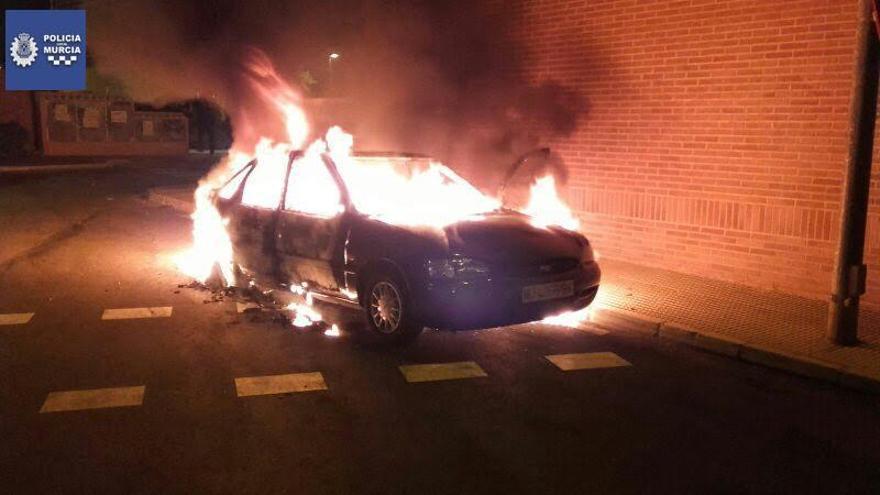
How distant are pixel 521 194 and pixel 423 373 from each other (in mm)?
6057

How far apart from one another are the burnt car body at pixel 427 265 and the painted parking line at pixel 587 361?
1.24 feet

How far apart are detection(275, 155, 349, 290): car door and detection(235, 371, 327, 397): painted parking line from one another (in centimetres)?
139

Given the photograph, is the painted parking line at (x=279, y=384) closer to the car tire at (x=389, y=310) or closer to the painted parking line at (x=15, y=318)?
the car tire at (x=389, y=310)

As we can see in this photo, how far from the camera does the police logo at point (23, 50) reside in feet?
89.1

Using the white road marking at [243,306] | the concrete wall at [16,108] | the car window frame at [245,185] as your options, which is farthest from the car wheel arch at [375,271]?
the concrete wall at [16,108]

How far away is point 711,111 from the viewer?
889 centimetres

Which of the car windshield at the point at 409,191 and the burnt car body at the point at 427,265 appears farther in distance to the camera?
the car windshield at the point at 409,191

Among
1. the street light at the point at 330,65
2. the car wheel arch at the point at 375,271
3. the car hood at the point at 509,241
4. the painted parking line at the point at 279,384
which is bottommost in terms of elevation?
the painted parking line at the point at 279,384

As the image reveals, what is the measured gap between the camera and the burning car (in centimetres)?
616

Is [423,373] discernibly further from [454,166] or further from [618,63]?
[454,166]

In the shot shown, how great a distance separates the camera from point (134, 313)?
745cm

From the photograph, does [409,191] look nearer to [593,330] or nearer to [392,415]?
[593,330]

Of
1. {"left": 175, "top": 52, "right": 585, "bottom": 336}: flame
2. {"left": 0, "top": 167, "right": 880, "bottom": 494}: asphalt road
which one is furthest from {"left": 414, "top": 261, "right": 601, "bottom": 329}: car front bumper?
{"left": 175, "top": 52, "right": 585, "bottom": 336}: flame

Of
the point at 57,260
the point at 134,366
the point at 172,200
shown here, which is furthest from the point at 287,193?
the point at 172,200
